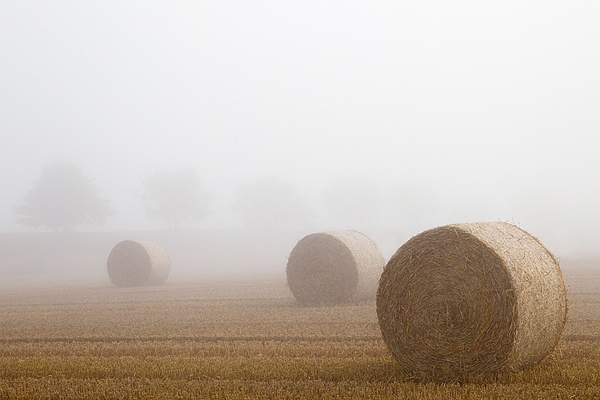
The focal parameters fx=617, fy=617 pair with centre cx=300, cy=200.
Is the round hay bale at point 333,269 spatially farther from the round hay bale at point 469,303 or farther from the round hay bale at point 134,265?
the round hay bale at point 134,265

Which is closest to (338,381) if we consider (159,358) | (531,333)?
(531,333)

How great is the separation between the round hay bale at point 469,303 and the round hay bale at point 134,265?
809 inches

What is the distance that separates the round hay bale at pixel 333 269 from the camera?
16.2m

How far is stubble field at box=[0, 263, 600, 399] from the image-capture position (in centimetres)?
717

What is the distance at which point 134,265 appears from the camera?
27703 millimetres

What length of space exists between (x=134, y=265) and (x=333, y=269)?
1414 cm

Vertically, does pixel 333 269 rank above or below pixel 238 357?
above

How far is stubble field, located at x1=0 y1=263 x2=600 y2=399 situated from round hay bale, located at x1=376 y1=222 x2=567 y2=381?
329 mm

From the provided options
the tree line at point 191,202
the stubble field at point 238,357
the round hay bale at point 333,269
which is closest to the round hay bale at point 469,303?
the stubble field at point 238,357

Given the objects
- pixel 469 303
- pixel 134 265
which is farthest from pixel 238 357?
pixel 134 265

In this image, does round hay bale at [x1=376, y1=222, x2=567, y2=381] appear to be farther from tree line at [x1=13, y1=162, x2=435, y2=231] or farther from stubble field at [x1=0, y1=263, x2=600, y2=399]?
tree line at [x1=13, y1=162, x2=435, y2=231]

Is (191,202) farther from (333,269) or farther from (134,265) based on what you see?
(333,269)

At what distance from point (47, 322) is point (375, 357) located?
30.2ft

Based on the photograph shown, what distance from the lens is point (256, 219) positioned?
83.6 meters
